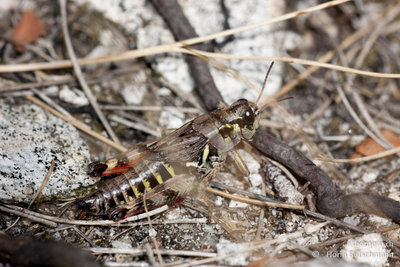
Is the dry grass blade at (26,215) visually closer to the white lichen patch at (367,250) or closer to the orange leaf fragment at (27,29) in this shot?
the orange leaf fragment at (27,29)

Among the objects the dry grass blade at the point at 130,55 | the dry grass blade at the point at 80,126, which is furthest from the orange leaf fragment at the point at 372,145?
the dry grass blade at the point at 80,126

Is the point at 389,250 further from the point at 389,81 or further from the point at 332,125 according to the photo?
the point at 389,81

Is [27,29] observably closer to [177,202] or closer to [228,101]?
[228,101]

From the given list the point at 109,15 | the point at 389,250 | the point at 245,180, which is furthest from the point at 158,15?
the point at 389,250

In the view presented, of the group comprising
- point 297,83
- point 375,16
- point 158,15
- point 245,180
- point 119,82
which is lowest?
point 245,180

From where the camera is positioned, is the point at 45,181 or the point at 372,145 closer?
the point at 45,181

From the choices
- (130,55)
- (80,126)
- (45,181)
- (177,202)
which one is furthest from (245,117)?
(45,181)
